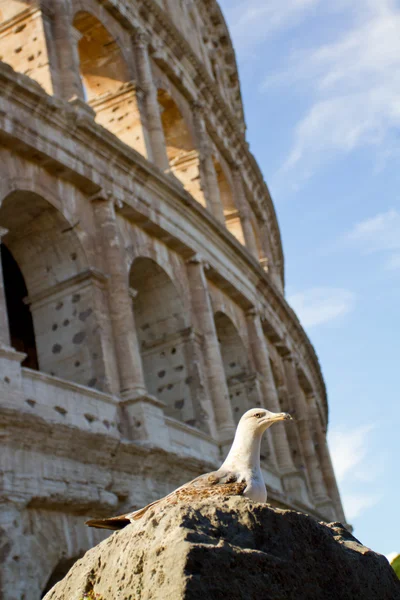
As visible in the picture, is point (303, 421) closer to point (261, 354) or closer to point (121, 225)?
point (261, 354)

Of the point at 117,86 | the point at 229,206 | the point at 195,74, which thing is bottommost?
the point at 117,86

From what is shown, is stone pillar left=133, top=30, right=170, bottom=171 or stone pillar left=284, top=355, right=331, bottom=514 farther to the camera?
stone pillar left=284, top=355, right=331, bottom=514

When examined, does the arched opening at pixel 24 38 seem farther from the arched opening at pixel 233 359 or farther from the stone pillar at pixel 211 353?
the arched opening at pixel 233 359

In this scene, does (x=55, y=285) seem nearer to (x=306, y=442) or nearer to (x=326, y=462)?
(x=306, y=442)

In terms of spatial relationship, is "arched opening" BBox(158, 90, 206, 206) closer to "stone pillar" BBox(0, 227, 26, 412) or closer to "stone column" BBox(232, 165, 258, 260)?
"stone column" BBox(232, 165, 258, 260)

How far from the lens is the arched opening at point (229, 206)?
23.3 m

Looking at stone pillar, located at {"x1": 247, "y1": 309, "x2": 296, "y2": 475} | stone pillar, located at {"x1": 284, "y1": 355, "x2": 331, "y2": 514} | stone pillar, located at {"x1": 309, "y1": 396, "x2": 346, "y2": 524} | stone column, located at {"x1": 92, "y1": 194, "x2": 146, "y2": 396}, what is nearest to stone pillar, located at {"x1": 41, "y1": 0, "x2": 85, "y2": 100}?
stone column, located at {"x1": 92, "y1": 194, "x2": 146, "y2": 396}

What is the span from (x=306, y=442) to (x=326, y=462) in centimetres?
219

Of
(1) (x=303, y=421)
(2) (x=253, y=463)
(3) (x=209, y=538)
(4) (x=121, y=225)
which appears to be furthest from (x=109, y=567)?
(1) (x=303, y=421)

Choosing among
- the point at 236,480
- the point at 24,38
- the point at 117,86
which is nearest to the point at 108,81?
the point at 117,86

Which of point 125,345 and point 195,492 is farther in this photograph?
point 125,345

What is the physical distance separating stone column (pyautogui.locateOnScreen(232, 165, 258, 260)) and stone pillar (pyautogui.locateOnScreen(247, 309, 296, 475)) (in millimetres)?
3524

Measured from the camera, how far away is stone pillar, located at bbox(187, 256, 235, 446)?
15.6m

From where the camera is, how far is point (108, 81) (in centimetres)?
1820
